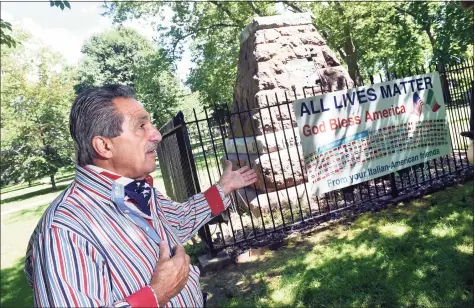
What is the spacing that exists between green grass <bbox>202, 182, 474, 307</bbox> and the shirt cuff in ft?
6.02

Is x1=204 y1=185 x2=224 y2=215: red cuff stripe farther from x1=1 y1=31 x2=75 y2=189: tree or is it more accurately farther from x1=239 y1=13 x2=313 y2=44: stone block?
x1=1 y1=31 x2=75 y2=189: tree

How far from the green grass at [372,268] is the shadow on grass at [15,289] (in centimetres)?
275

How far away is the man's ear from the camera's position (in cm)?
138

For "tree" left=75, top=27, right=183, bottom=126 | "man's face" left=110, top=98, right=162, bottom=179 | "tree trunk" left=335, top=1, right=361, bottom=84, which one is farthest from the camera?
"tree" left=75, top=27, right=183, bottom=126

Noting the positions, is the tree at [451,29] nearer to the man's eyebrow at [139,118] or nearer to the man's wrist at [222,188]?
the man's wrist at [222,188]

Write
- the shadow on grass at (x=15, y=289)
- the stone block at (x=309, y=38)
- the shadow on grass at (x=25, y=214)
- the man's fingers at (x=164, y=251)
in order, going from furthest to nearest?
the shadow on grass at (x=25, y=214)
the stone block at (x=309, y=38)
the shadow on grass at (x=15, y=289)
the man's fingers at (x=164, y=251)

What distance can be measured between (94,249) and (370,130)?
190 inches

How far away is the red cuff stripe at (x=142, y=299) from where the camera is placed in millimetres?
1147

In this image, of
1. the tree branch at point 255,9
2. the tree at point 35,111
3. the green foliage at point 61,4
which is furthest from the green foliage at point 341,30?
the green foliage at point 61,4

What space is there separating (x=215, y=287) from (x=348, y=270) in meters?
1.49

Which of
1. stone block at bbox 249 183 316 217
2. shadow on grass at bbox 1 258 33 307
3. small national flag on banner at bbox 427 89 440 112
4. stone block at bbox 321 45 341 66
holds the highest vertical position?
stone block at bbox 321 45 341 66

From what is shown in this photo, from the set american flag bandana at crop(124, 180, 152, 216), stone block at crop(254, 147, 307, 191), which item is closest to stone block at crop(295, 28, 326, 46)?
stone block at crop(254, 147, 307, 191)

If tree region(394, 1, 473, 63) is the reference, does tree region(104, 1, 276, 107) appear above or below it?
above

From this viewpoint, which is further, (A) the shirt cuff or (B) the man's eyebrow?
(A) the shirt cuff
